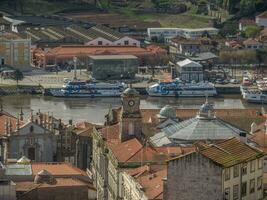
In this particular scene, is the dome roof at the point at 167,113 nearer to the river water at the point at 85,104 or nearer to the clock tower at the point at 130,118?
the clock tower at the point at 130,118

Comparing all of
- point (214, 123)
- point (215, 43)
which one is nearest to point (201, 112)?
point (214, 123)

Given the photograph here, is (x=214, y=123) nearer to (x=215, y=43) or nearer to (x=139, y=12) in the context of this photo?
(x=215, y=43)

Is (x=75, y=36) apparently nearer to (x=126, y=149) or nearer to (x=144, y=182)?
(x=126, y=149)

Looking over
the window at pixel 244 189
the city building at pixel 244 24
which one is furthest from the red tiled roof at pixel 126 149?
the city building at pixel 244 24

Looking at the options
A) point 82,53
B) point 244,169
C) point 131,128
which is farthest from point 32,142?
point 82,53

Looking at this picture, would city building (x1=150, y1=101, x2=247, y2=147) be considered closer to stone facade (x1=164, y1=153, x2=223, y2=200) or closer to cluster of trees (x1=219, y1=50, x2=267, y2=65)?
stone facade (x1=164, y1=153, x2=223, y2=200)

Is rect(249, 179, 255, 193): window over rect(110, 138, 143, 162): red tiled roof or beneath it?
over

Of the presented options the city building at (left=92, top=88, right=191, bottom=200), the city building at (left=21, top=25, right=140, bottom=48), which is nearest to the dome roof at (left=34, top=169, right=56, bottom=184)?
the city building at (left=92, top=88, right=191, bottom=200)
